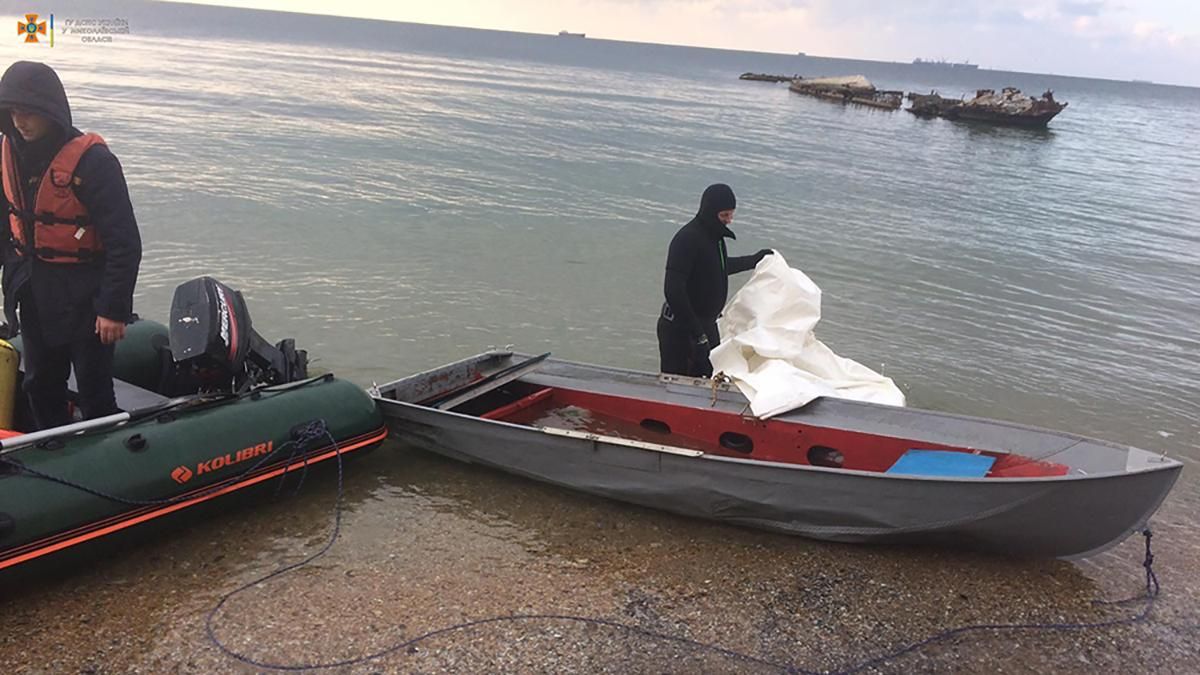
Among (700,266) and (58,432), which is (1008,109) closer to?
Result: (700,266)

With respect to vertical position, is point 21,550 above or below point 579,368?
below

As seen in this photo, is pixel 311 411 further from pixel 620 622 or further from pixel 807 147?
pixel 807 147

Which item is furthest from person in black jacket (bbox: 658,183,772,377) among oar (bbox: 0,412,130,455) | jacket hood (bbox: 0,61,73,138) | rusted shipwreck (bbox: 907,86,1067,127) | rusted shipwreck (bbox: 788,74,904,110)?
rusted shipwreck (bbox: 788,74,904,110)

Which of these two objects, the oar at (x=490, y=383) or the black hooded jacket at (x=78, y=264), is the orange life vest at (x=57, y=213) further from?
the oar at (x=490, y=383)

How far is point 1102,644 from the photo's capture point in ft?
13.8

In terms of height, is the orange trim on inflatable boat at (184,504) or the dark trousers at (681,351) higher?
the dark trousers at (681,351)

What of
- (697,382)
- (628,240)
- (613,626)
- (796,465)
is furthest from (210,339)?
(628,240)

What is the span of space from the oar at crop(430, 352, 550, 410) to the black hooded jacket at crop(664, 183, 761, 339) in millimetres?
1262

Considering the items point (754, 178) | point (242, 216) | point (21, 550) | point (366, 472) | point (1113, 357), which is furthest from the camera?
point (754, 178)

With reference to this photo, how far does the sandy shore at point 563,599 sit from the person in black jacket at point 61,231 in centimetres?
134

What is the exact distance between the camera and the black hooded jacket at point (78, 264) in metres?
4.07

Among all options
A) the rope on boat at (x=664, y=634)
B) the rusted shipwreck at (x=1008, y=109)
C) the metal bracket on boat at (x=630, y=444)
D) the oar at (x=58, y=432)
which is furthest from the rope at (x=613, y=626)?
the rusted shipwreck at (x=1008, y=109)

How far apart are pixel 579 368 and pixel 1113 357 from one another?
7.75 meters

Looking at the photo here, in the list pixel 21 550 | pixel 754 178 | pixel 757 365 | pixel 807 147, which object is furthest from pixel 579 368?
pixel 807 147
